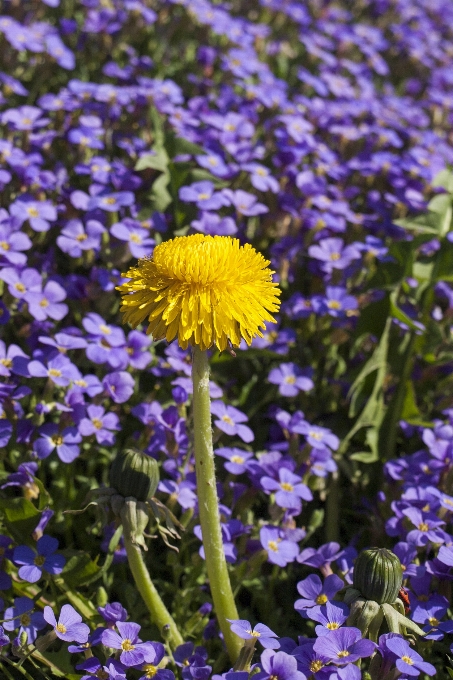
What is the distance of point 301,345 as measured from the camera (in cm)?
299

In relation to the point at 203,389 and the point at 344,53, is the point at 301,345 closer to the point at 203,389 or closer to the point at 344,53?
the point at 203,389

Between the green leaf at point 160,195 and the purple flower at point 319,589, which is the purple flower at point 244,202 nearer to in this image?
the green leaf at point 160,195

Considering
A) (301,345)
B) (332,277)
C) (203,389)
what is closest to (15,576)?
(203,389)

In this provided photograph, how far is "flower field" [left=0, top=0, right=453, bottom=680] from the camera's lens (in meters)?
1.73

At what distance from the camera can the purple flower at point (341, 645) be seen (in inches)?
64.1

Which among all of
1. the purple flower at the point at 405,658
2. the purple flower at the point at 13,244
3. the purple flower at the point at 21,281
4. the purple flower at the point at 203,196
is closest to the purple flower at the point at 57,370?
the purple flower at the point at 21,281

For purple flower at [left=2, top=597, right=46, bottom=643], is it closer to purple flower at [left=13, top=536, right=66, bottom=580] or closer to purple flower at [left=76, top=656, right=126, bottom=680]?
Result: purple flower at [left=13, top=536, right=66, bottom=580]

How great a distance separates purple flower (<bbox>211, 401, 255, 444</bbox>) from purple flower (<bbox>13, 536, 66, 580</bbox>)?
0.58m

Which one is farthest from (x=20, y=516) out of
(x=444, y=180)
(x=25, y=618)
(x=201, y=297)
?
(x=444, y=180)

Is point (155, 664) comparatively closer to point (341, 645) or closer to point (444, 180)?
point (341, 645)

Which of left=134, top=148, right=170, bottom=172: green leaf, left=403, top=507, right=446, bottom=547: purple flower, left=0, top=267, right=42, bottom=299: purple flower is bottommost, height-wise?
left=0, top=267, right=42, bottom=299: purple flower

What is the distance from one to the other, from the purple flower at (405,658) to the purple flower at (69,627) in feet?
2.20

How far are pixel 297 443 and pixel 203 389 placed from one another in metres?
0.85

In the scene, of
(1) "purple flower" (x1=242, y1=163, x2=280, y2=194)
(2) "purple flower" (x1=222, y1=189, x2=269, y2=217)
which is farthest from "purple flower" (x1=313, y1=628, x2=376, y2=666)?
(1) "purple flower" (x1=242, y1=163, x2=280, y2=194)
